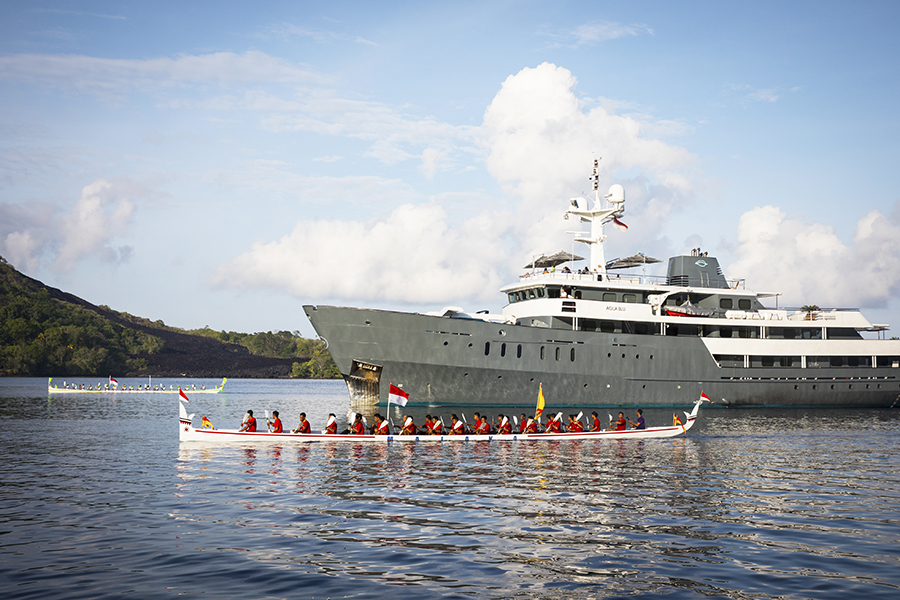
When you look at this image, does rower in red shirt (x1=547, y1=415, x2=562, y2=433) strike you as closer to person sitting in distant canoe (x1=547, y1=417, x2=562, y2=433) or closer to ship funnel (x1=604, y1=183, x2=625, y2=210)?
person sitting in distant canoe (x1=547, y1=417, x2=562, y2=433)

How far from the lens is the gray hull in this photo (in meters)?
40.8

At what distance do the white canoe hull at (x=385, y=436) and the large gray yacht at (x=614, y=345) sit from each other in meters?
10.8

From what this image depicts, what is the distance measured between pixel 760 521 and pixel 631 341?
30269mm

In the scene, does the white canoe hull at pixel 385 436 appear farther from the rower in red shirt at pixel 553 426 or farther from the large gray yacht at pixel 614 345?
the large gray yacht at pixel 614 345

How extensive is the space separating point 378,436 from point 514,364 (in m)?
14.4

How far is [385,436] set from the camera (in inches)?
1187

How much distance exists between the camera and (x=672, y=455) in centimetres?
2645

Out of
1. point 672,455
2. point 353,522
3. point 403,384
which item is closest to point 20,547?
point 353,522

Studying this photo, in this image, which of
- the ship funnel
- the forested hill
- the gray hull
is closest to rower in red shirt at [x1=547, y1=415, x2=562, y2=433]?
the gray hull

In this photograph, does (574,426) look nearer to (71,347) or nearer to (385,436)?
(385,436)

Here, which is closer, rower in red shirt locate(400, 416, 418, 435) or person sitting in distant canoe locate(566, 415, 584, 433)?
rower in red shirt locate(400, 416, 418, 435)

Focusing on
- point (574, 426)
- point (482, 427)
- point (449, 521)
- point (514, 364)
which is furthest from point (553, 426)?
point (449, 521)

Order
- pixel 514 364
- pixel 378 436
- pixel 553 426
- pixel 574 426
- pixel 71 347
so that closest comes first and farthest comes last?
pixel 378 436, pixel 553 426, pixel 574 426, pixel 514 364, pixel 71 347

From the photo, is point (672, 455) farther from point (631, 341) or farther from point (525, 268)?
point (525, 268)
